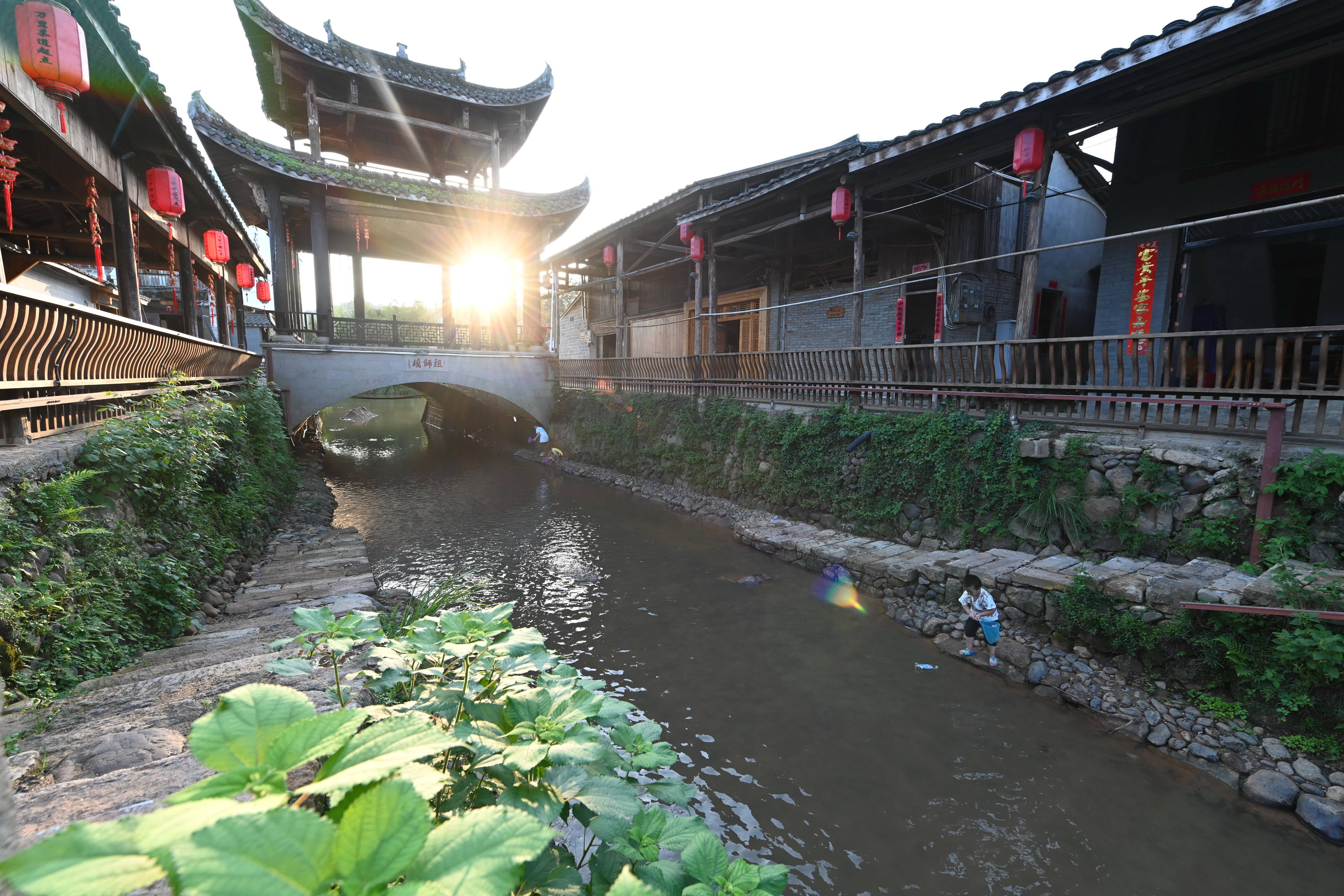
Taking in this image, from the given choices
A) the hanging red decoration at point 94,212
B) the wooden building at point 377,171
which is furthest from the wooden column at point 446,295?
the hanging red decoration at point 94,212

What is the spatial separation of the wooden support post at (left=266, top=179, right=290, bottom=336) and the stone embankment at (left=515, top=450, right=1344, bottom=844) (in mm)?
13650

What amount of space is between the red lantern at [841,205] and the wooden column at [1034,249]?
9.00ft

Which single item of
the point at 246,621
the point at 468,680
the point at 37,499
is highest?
the point at 37,499

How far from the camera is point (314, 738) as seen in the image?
39.9 inches

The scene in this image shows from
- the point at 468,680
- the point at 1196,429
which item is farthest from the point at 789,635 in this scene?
the point at 468,680

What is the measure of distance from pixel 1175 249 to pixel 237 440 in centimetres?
1466

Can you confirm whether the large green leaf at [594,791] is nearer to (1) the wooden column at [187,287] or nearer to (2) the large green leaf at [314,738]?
(2) the large green leaf at [314,738]

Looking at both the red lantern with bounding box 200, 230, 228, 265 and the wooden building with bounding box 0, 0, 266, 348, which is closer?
the wooden building with bounding box 0, 0, 266, 348

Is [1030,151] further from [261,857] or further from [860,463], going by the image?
[261,857]

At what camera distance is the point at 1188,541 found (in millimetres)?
5730

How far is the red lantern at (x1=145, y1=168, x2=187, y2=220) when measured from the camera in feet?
26.5

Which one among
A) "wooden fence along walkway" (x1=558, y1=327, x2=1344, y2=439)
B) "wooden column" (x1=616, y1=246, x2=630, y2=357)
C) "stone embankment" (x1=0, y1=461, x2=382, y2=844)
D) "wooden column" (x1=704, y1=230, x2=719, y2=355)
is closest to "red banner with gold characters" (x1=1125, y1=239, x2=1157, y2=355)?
"wooden fence along walkway" (x1=558, y1=327, x2=1344, y2=439)

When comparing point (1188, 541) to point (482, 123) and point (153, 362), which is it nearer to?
point (153, 362)

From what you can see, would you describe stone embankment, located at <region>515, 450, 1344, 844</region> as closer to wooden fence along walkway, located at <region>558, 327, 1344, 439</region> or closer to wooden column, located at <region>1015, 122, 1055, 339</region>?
wooden fence along walkway, located at <region>558, 327, 1344, 439</region>
